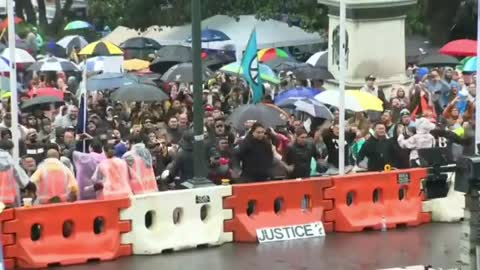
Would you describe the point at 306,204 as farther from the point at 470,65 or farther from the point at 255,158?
the point at 470,65

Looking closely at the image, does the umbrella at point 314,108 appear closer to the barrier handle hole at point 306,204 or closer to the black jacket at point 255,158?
the black jacket at point 255,158

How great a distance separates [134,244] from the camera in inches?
642

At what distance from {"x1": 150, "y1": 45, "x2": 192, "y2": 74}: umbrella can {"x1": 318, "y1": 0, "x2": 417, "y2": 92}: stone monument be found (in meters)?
4.93

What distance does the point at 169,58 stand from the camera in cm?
3039

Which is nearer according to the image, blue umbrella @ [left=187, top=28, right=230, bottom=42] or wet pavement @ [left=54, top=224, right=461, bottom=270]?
wet pavement @ [left=54, top=224, right=461, bottom=270]

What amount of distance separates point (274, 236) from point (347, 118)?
5.37 meters

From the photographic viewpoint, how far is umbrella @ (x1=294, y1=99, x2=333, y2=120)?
21109 mm

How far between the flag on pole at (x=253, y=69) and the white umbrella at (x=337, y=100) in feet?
6.01

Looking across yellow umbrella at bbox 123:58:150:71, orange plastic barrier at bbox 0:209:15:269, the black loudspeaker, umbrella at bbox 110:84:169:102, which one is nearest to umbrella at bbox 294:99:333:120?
umbrella at bbox 110:84:169:102

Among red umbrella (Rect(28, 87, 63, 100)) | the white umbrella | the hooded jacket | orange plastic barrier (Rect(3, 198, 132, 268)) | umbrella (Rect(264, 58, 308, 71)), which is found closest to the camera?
orange plastic barrier (Rect(3, 198, 132, 268))

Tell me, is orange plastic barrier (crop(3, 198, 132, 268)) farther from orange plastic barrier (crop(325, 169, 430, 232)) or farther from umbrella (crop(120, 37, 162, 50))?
umbrella (crop(120, 37, 162, 50))

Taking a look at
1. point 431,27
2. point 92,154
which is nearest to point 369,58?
point 92,154

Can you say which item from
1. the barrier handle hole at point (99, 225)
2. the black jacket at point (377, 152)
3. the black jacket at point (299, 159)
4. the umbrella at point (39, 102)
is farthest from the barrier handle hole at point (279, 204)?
the umbrella at point (39, 102)

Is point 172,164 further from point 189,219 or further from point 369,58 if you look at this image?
point 369,58
